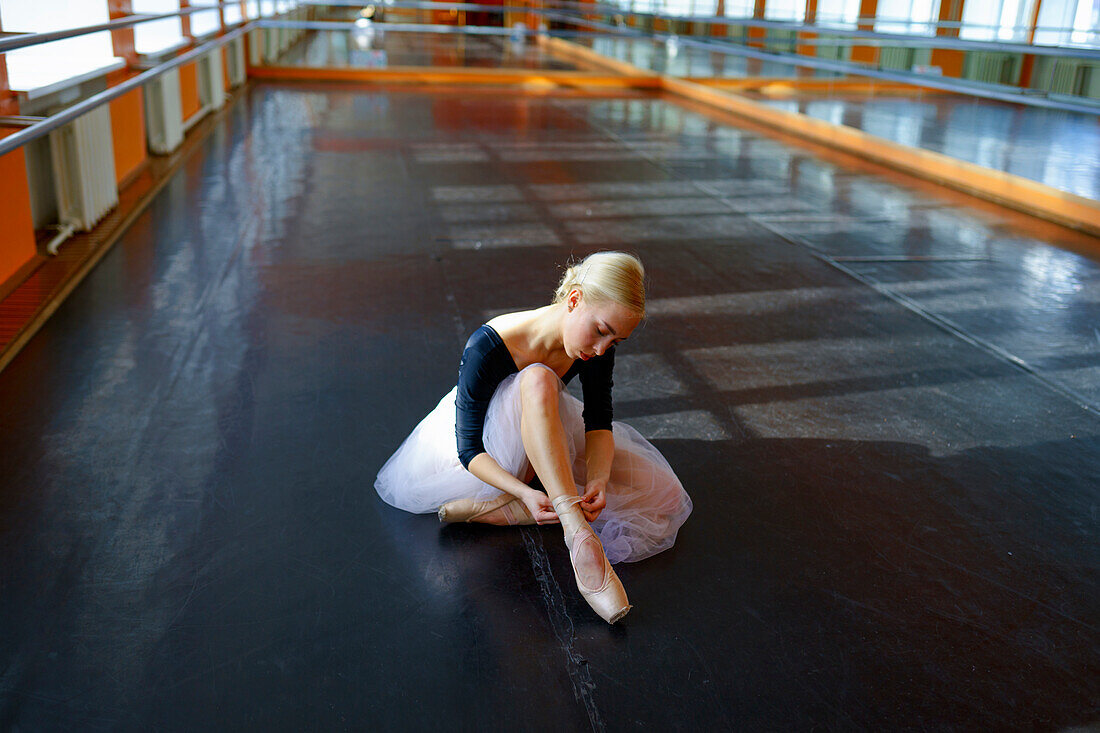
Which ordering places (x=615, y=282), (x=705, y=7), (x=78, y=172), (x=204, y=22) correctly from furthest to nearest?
1. (x=705, y=7)
2. (x=204, y=22)
3. (x=78, y=172)
4. (x=615, y=282)

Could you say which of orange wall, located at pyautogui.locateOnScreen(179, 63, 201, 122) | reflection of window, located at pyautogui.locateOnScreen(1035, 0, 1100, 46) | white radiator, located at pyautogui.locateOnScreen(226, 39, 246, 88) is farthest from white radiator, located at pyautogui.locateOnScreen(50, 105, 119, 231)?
reflection of window, located at pyautogui.locateOnScreen(1035, 0, 1100, 46)

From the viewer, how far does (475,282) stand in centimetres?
301

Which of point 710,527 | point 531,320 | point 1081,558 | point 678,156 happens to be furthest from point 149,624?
point 678,156

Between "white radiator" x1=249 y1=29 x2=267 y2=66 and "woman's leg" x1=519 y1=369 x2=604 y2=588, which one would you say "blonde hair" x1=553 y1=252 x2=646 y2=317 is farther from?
"white radiator" x1=249 y1=29 x2=267 y2=66

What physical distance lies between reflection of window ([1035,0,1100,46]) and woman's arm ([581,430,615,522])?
6.26 meters

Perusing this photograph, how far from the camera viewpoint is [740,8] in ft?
32.0

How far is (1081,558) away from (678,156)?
13.8 feet

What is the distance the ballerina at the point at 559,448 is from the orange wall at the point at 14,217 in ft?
5.48

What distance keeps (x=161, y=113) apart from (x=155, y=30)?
0.42 m

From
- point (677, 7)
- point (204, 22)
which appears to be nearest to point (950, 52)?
point (677, 7)

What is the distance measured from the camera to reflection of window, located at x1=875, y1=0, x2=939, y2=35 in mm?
8398

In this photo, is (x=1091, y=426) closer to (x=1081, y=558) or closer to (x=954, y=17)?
(x=1081, y=558)

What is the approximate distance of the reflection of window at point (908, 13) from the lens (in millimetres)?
8398

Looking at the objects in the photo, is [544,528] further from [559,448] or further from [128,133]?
[128,133]
